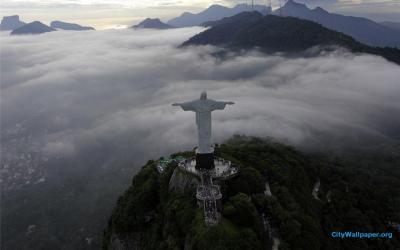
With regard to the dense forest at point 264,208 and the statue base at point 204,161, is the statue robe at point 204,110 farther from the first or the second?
the dense forest at point 264,208

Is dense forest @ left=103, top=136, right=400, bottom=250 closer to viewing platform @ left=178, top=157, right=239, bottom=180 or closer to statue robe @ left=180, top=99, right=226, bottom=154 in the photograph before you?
viewing platform @ left=178, top=157, right=239, bottom=180

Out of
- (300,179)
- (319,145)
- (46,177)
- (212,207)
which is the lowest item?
(46,177)

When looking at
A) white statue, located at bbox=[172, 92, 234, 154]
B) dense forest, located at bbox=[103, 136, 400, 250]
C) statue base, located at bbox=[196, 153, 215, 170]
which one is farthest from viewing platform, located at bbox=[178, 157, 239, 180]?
white statue, located at bbox=[172, 92, 234, 154]

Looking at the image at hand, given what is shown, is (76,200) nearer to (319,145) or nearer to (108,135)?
(108,135)

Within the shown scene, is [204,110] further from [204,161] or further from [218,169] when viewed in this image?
[218,169]

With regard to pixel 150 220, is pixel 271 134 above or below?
below

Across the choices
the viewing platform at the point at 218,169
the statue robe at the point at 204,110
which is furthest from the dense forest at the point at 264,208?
the statue robe at the point at 204,110

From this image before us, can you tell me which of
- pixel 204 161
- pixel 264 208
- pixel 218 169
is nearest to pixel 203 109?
pixel 204 161

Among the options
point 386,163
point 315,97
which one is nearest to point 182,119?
point 315,97
